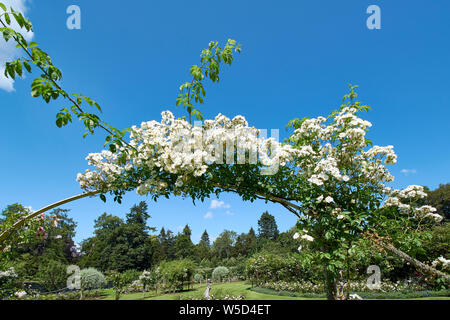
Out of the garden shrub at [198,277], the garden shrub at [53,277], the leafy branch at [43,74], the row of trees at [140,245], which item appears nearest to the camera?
the leafy branch at [43,74]

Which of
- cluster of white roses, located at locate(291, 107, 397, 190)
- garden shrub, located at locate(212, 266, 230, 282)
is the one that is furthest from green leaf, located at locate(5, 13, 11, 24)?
garden shrub, located at locate(212, 266, 230, 282)

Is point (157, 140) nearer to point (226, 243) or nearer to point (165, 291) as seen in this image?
point (165, 291)

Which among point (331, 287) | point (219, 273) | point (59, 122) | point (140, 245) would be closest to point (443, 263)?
point (331, 287)

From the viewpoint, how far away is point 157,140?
7.57 feet

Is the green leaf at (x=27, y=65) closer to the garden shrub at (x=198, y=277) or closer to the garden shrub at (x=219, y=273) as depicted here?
the garden shrub at (x=198, y=277)

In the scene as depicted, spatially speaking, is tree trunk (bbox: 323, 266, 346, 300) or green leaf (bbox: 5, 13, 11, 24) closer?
green leaf (bbox: 5, 13, 11, 24)

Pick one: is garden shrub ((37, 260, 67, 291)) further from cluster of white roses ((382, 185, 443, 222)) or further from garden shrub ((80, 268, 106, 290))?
cluster of white roses ((382, 185, 443, 222))

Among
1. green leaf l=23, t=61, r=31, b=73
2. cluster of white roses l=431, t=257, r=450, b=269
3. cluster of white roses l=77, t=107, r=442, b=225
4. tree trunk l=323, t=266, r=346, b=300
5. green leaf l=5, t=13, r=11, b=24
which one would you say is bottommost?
tree trunk l=323, t=266, r=346, b=300

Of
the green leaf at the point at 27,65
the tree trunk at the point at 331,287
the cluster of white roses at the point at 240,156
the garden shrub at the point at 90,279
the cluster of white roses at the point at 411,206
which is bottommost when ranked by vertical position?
the garden shrub at the point at 90,279

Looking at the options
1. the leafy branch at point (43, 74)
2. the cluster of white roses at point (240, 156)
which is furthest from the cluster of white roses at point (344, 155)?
the leafy branch at point (43, 74)

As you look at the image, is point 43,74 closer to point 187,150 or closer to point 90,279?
point 187,150

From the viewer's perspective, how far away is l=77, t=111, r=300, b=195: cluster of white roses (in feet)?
7.18

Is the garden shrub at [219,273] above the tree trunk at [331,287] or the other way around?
the other way around

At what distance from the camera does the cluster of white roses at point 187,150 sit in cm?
219
